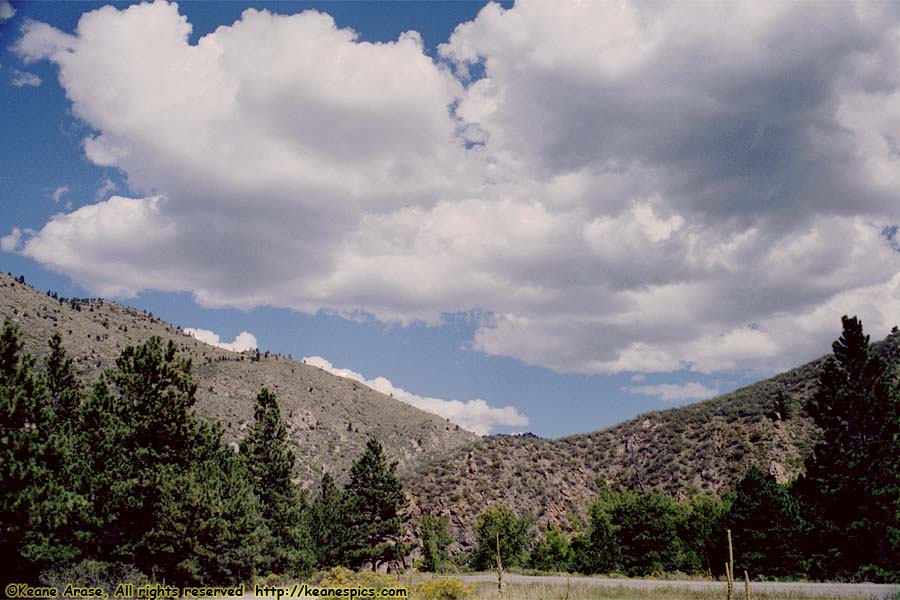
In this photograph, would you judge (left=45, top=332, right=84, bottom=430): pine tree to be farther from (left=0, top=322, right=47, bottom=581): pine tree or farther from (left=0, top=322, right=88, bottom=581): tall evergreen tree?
(left=0, top=322, right=47, bottom=581): pine tree

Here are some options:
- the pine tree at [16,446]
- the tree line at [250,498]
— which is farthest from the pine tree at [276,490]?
the pine tree at [16,446]

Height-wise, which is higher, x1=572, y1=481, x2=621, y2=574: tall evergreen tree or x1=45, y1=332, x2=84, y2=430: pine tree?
x1=45, y1=332, x2=84, y2=430: pine tree

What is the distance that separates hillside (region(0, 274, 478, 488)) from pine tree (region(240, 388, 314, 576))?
39.5 m

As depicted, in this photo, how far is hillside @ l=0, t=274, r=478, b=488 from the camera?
102m

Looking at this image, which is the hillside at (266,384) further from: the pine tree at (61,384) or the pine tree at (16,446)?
the pine tree at (16,446)

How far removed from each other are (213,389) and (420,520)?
55961 mm

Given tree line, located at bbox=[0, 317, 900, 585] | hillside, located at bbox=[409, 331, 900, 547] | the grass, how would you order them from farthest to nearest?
1. hillside, located at bbox=[409, 331, 900, 547]
2. tree line, located at bbox=[0, 317, 900, 585]
3. the grass

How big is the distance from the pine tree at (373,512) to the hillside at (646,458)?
2500cm

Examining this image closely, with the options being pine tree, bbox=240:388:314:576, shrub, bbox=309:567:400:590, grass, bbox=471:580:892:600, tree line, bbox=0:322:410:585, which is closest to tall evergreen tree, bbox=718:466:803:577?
grass, bbox=471:580:892:600

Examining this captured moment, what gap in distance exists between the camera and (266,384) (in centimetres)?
12988

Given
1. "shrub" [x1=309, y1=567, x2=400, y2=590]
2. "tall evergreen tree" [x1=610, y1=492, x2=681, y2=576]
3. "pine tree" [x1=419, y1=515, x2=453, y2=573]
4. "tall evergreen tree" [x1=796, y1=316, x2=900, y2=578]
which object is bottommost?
"pine tree" [x1=419, y1=515, x2=453, y2=573]

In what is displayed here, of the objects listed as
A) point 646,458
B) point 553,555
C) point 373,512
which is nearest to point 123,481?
point 373,512

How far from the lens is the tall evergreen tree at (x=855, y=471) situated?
35.8 metres

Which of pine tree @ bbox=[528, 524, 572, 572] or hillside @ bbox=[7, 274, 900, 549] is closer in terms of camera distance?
pine tree @ bbox=[528, 524, 572, 572]
